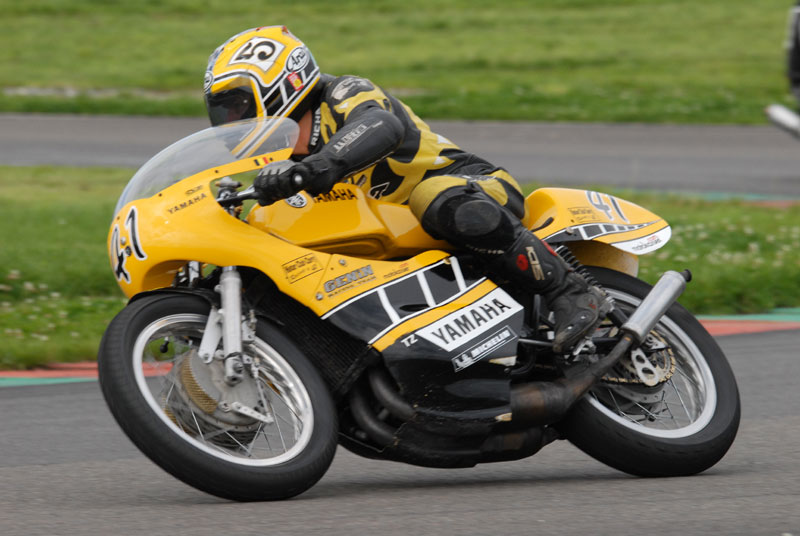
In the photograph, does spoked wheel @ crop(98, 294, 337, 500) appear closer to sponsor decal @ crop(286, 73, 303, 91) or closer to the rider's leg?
the rider's leg

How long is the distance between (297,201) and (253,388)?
70 centimetres

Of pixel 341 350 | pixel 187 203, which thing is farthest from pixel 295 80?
pixel 341 350

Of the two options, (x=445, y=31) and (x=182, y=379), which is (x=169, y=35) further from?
(x=182, y=379)

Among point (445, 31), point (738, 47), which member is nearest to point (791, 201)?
point (738, 47)

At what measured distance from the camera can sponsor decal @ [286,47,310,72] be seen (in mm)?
4777

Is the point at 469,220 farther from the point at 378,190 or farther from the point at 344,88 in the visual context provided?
the point at 344,88

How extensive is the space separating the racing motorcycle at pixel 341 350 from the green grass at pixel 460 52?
1506cm

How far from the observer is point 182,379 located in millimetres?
4410

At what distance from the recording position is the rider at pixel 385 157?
15.1 feet

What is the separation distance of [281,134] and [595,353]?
139cm

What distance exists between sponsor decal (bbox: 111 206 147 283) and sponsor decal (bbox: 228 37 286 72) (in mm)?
660

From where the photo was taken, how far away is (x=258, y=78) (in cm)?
472

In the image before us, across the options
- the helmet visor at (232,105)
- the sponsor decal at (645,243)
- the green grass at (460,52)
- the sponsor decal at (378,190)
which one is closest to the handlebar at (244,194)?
the helmet visor at (232,105)

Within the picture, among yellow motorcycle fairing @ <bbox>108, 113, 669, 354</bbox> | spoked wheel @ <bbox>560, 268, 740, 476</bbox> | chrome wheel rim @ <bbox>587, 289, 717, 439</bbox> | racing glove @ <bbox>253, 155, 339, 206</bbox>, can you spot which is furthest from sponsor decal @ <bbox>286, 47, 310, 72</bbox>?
chrome wheel rim @ <bbox>587, 289, 717, 439</bbox>
